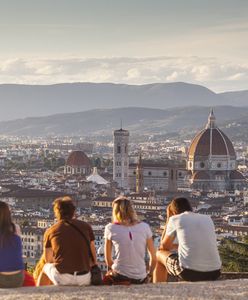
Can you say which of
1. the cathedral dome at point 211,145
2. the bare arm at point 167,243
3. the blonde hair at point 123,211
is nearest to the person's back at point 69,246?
the blonde hair at point 123,211

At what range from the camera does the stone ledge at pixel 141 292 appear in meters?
7.04

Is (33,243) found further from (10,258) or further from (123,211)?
(10,258)

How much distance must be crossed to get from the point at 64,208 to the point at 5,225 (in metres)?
0.50

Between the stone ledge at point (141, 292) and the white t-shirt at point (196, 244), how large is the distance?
308 mm

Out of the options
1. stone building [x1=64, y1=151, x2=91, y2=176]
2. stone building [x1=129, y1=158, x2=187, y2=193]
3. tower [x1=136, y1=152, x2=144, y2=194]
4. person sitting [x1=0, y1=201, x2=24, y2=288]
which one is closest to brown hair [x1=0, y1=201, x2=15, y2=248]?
person sitting [x1=0, y1=201, x2=24, y2=288]

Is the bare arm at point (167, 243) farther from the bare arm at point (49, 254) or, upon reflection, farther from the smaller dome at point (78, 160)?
the smaller dome at point (78, 160)

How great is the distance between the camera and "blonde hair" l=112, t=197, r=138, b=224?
7871 mm

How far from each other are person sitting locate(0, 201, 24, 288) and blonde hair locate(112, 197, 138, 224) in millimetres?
836

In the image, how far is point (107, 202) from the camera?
61781 millimetres

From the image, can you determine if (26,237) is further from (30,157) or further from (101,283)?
(30,157)

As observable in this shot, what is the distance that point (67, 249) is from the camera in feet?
25.0

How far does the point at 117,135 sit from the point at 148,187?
523cm

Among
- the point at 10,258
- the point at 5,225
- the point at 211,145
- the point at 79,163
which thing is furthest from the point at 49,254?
the point at 79,163

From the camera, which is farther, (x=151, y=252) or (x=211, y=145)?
(x=211, y=145)
